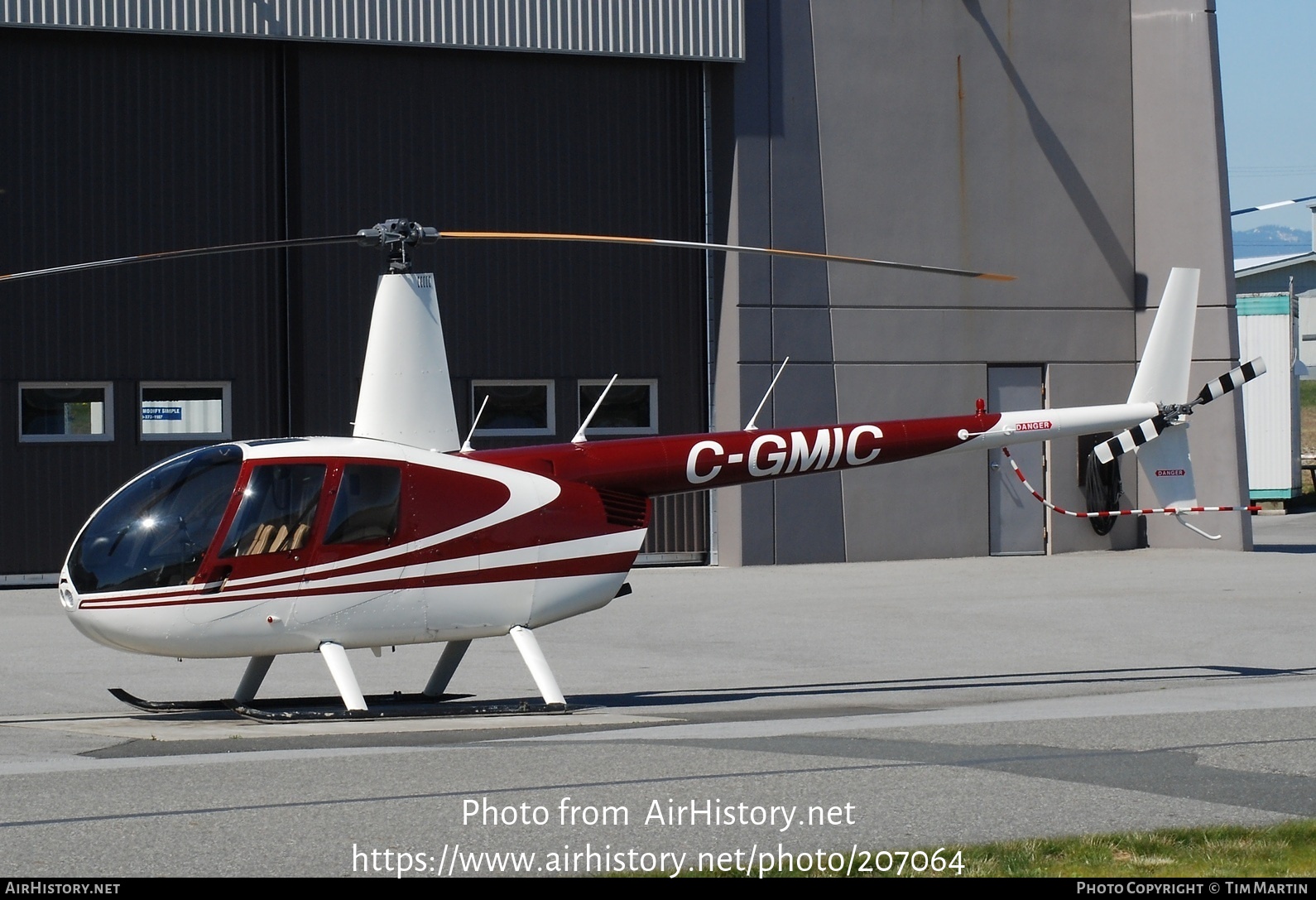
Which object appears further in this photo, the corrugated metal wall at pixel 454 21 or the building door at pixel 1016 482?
the building door at pixel 1016 482

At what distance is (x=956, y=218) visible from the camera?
73.2 feet

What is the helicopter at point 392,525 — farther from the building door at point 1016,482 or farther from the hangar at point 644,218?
the building door at point 1016,482

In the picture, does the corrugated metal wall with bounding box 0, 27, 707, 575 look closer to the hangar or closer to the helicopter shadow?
the hangar

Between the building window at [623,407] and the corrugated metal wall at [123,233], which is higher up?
the corrugated metal wall at [123,233]

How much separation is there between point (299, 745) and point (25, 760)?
Answer: 56.8 inches

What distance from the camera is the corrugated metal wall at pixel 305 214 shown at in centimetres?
1945

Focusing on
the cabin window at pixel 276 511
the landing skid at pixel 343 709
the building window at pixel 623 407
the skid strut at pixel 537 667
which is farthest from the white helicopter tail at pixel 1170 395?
the building window at pixel 623 407

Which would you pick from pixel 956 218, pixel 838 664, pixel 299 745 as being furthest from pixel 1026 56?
pixel 299 745

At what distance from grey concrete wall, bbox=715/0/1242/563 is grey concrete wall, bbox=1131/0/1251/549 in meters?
0.04

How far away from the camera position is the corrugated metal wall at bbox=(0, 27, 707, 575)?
766 inches

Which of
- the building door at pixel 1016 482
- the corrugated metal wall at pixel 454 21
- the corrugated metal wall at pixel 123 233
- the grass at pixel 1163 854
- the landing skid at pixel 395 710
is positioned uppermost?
the corrugated metal wall at pixel 454 21

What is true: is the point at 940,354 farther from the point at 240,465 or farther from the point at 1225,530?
the point at 240,465

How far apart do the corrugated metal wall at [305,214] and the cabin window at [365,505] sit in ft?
33.6

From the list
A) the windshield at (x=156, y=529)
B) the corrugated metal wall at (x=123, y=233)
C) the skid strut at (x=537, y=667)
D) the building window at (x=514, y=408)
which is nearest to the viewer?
the windshield at (x=156, y=529)
